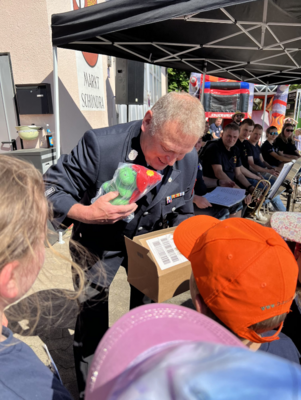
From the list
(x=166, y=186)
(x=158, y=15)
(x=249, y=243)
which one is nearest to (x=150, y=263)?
(x=166, y=186)

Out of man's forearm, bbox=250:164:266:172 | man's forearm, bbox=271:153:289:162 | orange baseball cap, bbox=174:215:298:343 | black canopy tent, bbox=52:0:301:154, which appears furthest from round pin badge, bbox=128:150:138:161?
man's forearm, bbox=271:153:289:162

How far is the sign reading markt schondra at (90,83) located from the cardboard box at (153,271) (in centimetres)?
489

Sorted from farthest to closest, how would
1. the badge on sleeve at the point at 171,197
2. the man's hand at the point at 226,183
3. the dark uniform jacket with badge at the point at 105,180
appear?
the man's hand at the point at 226,183
the badge on sleeve at the point at 171,197
the dark uniform jacket with badge at the point at 105,180

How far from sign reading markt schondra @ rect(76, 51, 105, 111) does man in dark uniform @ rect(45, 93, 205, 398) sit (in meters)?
4.65

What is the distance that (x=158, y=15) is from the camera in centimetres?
267

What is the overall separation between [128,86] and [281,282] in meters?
7.36

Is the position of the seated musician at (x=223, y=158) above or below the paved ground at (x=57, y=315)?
above

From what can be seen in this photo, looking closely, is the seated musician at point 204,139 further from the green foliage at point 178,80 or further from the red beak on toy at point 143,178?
the green foliage at point 178,80

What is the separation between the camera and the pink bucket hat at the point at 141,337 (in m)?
0.41

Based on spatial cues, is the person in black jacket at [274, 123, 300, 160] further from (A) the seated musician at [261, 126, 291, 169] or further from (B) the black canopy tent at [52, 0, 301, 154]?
(B) the black canopy tent at [52, 0, 301, 154]

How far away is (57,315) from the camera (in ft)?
9.48

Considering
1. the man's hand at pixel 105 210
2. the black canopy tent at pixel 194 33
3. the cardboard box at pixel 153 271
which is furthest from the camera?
the black canopy tent at pixel 194 33

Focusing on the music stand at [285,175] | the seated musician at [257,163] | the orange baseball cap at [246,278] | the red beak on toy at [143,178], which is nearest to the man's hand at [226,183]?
the music stand at [285,175]

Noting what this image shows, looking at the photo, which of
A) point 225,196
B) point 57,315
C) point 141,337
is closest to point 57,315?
point 57,315
